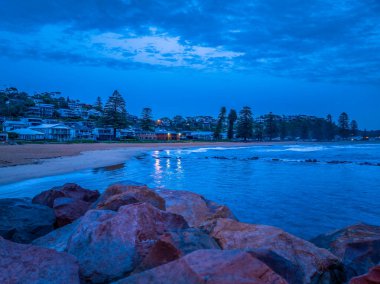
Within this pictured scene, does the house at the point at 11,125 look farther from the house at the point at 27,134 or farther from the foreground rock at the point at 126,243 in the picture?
the foreground rock at the point at 126,243

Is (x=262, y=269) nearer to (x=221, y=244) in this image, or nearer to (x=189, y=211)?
(x=221, y=244)

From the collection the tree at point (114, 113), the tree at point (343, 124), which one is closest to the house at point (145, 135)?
the tree at point (114, 113)

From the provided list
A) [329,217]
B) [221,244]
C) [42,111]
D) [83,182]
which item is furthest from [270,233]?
[42,111]

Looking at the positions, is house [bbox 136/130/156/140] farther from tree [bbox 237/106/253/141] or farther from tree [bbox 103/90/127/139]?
tree [bbox 237/106/253/141]

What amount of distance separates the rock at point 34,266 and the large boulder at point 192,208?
3156mm

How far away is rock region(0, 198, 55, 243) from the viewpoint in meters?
5.43

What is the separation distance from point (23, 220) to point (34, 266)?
10.3 ft

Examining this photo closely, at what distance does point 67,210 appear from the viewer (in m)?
6.56

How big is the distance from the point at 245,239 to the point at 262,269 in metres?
1.99

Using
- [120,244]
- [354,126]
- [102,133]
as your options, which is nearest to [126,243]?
[120,244]

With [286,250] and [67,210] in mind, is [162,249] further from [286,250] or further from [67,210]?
[67,210]

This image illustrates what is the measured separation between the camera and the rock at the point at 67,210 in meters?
6.40

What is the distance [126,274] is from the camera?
12.3 feet

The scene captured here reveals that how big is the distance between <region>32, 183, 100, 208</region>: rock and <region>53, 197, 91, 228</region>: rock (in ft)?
3.41
